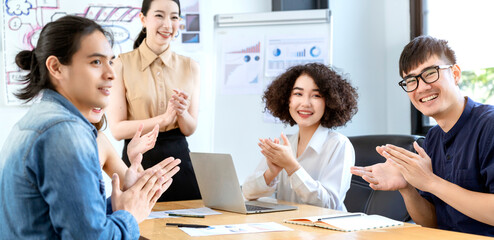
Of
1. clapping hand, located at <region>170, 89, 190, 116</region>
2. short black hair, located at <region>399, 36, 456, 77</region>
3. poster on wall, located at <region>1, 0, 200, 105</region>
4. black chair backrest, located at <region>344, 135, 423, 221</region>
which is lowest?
black chair backrest, located at <region>344, 135, 423, 221</region>

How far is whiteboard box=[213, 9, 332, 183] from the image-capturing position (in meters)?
3.99

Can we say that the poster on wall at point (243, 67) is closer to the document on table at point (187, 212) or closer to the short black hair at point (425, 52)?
the document on table at point (187, 212)

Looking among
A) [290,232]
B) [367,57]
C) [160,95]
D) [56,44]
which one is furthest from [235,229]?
[367,57]

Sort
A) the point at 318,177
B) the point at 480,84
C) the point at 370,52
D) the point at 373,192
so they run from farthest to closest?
the point at 370,52 < the point at 480,84 < the point at 373,192 < the point at 318,177

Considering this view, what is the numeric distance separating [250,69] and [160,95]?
1241mm

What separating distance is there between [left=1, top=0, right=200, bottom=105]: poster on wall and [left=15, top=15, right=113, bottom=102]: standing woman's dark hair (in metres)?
2.26

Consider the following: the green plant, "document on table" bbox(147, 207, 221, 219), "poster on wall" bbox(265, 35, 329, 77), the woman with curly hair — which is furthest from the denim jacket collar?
the green plant

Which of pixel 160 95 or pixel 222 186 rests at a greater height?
pixel 160 95

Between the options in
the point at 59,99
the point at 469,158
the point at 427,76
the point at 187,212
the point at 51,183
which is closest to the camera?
the point at 51,183

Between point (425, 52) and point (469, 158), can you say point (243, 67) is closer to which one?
point (425, 52)

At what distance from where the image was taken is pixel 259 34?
4.05m

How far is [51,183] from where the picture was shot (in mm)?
1218

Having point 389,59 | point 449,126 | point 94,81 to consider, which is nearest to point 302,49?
point 389,59

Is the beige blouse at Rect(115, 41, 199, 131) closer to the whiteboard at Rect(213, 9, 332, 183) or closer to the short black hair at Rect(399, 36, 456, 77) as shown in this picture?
the whiteboard at Rect(213, 9, 332, 183)
